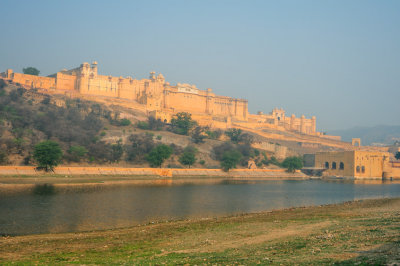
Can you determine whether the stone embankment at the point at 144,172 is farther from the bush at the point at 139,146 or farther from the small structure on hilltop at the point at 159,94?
the small structure on hilltop at the point at 159,94

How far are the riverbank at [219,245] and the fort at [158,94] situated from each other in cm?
5345

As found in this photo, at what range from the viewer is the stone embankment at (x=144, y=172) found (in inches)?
1379

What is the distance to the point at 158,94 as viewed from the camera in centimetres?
7394

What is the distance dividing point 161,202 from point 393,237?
1590cm

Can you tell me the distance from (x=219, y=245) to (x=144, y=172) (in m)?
34.8

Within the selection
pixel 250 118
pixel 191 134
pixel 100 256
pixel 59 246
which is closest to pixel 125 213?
pixel 59 246

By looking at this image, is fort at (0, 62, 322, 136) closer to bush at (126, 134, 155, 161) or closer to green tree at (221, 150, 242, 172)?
bush at (126, 134, 155, 161)

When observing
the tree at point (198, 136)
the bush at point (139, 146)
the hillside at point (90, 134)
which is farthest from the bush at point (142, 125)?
the tree at point (198, 136)

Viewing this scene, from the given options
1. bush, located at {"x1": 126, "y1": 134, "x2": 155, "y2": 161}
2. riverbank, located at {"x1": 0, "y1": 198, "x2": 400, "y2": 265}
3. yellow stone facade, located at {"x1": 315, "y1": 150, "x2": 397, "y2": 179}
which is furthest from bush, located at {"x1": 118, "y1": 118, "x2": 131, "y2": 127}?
riverbank, located at {"x1": 0, "y1": 198, "x2": 400, "y2": 265}

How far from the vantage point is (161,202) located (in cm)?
2314

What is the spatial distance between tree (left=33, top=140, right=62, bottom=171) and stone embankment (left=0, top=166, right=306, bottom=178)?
2.43ft

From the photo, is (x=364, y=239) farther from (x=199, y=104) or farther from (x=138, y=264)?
(x=199, y=104)

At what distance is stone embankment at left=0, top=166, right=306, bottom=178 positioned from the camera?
115ft

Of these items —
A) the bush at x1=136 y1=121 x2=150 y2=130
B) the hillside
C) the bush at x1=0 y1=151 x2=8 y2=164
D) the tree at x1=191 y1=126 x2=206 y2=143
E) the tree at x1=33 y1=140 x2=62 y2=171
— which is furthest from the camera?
the tree at x1=191 y1=126 x2=206 y2=143
